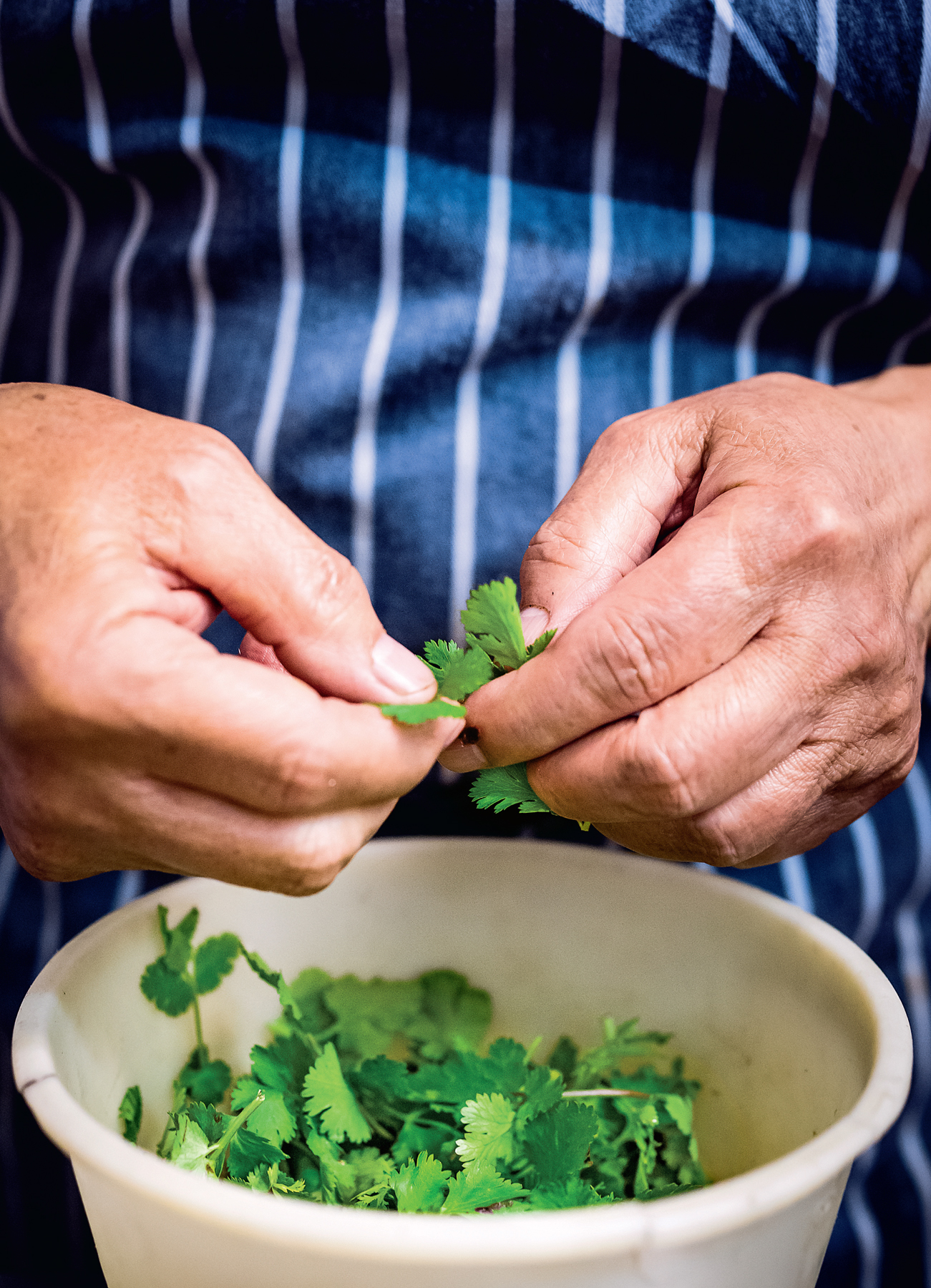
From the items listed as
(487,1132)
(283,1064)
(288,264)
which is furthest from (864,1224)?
(288,264)

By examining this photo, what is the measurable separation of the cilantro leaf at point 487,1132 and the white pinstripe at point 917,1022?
1.83 ft

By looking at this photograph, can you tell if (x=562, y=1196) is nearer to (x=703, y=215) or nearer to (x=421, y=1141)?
(x=421, y=1141)

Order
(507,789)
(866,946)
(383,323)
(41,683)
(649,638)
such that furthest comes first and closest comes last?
(866,946) → (383,323) → (507,789) → (649,638) → (41,683)

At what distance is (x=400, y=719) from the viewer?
1.81 ft

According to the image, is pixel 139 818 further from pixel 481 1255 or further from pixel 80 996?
pixel 481 1255

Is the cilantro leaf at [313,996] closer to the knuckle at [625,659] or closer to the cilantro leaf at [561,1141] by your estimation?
the cilantro leaf at [561,1141]

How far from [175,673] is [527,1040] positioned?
50 centimetres

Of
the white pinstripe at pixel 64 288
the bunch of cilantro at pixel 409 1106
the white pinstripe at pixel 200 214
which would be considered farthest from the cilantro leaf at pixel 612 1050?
the white pinstripe at pixel 64 288

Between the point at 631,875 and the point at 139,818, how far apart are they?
39 cm

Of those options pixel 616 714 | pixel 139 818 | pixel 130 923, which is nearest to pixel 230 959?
pixel 130 923

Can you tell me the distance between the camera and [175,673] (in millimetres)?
490

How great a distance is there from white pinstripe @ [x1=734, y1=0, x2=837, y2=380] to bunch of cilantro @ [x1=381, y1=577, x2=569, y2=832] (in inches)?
19.2

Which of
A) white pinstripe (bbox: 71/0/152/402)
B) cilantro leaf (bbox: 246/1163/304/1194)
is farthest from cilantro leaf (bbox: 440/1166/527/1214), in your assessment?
white pinstripe (bbox: 71/0/152/402)

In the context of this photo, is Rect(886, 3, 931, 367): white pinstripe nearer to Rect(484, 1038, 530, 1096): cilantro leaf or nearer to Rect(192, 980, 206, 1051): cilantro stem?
Rect(484, 1038, 530, 1096): cilantro leaf
